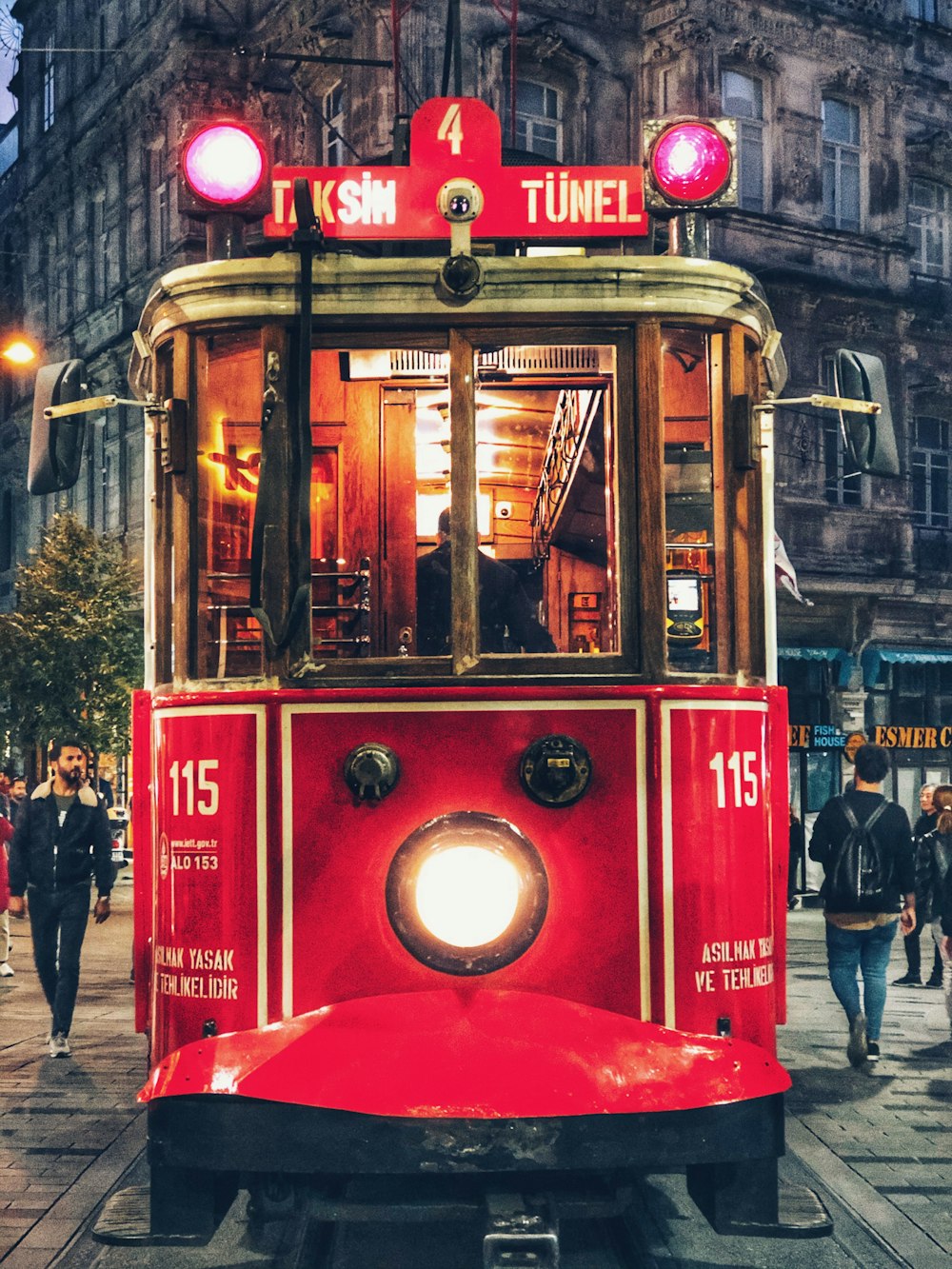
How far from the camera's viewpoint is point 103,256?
27438mm

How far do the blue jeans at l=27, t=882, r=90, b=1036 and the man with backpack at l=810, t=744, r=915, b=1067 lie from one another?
404 cm

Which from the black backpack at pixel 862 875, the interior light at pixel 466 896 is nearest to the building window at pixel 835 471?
the black backpack at pixel 862 875

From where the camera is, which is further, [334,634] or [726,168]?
[726,168]

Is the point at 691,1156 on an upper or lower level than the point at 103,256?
lower

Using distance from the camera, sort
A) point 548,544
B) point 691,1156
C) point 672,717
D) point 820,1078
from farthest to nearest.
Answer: point 820,1078 < point 548,544 < point 672,717 < point 691,1156

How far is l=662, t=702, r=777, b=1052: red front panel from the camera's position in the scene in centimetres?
424

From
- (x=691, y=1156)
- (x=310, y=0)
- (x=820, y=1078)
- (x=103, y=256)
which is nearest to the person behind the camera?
(x=691, y=1156)

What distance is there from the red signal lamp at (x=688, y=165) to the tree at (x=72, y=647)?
1860 cm

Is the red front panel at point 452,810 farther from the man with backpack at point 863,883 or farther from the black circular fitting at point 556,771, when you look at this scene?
the man with backpack at point 863,883

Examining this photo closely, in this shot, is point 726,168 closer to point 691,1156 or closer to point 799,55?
point 691,1156

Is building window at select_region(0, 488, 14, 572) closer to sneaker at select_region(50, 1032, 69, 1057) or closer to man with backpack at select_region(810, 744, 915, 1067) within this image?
sneaker at select_region(50, 1032, 69, 1057)

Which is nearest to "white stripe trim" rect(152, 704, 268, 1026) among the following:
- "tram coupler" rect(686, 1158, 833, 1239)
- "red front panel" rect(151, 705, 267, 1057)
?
"red front panel" rect(151, 705, 267, 1057)

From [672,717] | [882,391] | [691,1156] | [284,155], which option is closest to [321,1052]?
[691,1156]

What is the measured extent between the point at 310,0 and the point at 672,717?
20.4 meters
